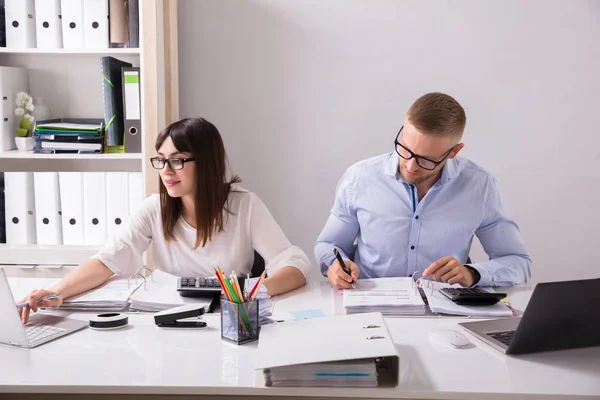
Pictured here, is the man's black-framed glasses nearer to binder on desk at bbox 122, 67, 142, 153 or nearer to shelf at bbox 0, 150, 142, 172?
binder on desk at bbox 122, 67, 142, 153

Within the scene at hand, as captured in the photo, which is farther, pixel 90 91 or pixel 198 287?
pixel 90 91

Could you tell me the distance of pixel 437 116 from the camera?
2080mm

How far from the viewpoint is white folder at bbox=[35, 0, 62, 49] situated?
281 cm

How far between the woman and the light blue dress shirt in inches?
8.5

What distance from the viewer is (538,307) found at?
1.38 metres

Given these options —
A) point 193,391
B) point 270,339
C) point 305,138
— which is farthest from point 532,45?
point 193,391

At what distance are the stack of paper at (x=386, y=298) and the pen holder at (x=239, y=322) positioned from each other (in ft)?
1.01

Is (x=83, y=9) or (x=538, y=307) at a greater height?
(x=83, y=9)

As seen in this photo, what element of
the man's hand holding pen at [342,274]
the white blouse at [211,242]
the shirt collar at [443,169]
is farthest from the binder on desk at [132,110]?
the man's hand holding pen at [342,274]

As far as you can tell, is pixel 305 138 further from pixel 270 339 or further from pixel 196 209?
pixel 270 339

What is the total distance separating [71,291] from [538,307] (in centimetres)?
124

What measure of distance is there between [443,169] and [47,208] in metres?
1.69

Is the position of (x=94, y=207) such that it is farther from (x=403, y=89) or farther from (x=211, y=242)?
(x=403, y=89)

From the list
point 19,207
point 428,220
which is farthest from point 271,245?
point 19,207
